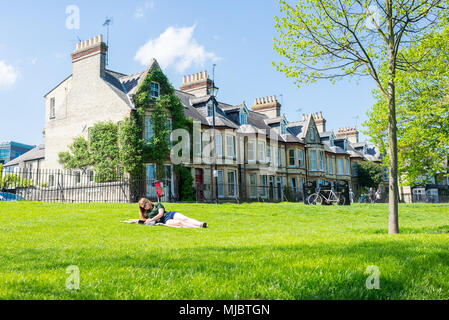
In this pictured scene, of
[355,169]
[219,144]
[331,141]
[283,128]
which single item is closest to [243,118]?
[219,144]

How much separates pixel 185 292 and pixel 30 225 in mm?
9198

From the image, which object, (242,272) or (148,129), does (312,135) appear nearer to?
(148,129)

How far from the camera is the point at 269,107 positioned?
168ft

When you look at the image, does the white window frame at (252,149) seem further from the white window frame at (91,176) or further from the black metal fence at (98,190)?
the white window frame at (91,176)

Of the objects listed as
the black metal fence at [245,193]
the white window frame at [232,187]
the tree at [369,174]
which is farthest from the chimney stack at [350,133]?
the white window frame at [232,187]

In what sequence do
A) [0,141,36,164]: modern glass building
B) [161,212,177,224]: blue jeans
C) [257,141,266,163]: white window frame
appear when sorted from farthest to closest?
[0,141,36,164]: modern glass building → [257,141,266,163]: white window frame → [161,212,177,224]: blue jeans

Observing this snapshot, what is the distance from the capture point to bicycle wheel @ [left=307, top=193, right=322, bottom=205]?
96.7 feet

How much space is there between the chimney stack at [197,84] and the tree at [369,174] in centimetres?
2773

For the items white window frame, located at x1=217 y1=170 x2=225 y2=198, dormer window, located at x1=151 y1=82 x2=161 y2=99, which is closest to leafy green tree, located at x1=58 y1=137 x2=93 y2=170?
dormer window, located at x1=151 y1=82 x2=161 y2=99

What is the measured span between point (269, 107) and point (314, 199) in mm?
23320

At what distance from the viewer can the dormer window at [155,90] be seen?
31.7 m

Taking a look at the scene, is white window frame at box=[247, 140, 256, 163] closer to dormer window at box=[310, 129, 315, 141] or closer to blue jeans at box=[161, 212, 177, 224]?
dormer window at box=[310, 129, 315, 141]

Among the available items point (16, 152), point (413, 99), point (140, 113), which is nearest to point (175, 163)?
point (140, 113)
